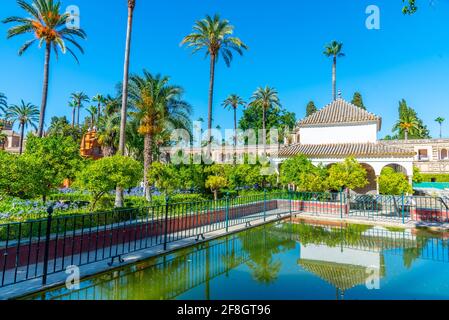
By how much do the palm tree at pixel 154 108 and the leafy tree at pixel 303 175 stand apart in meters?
7.33

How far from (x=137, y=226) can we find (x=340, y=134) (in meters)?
19.9

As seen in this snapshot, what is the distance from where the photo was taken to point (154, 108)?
17.0 m

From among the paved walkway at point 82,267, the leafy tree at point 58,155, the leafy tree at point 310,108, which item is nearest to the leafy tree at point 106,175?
the leafy tree at point 58,155

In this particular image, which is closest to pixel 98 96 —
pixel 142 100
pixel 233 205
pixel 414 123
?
pixel 142 100

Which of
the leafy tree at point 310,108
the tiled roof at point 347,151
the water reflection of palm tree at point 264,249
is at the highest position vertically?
the leafy tree at point 310,108

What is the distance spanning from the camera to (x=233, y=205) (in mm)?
13688

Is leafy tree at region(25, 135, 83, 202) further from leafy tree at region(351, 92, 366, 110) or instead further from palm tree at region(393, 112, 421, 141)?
palm tree at region(393, 112, 421, 141)

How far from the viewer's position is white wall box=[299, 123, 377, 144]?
2285 centimetres

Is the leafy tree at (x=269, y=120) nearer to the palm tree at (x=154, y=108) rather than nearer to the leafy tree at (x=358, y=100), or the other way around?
the leafy tree at (x=358, y=100)

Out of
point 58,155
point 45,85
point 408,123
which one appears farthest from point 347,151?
point 408,123

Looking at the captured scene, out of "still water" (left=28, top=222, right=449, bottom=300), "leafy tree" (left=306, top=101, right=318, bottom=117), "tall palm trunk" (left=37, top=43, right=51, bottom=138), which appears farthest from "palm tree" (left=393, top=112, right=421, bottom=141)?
"tall palm trunk" (left=37, top=43, right=51, bottom=138)

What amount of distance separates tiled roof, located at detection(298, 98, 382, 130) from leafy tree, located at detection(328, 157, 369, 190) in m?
8.33

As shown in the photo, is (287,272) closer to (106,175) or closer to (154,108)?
(106,175)

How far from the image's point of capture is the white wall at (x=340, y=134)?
75.0 ft
